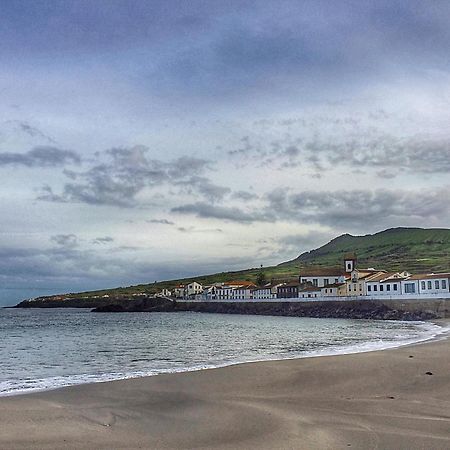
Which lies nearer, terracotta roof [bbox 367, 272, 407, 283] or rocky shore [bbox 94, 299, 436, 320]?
rocky shore [bbox 94, 299, 436, 320]

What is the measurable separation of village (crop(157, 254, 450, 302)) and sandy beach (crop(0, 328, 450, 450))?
6631 cm

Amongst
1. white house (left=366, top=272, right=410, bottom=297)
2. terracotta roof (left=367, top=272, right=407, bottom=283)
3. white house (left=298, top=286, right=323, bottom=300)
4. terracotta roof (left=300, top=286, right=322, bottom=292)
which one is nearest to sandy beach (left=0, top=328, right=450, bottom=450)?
white house (left=366, top=272, right=410, bottom=297)

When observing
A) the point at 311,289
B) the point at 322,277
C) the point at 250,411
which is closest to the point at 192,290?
the point at 322,277

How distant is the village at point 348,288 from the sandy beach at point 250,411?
6631cm

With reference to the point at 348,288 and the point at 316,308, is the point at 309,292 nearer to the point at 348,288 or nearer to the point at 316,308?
the point at 348,288

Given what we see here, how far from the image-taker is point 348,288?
400 ft

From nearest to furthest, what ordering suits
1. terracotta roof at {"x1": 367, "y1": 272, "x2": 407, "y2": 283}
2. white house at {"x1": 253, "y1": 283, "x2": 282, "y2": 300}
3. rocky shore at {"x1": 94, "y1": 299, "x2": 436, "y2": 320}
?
rocky shore at {"x1": 94, "y1": 299, "x2": 436, "y2": 320} → terracotta roof at {"x1": 367, "y1": 272, "x2": 407, "y2": 283} → white house at {"x1": 253, "y1": 283, "x2": 282, "y2": 300}

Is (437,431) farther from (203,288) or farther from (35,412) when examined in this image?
(203,288)

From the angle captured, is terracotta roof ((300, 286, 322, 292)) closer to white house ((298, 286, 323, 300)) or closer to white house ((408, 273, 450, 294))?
white house ((298, 286, 323, 300))

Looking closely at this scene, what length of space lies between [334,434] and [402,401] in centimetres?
416

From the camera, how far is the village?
302 ft

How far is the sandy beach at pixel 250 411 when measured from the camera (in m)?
10.7

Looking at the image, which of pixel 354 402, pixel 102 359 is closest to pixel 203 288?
pixel 102 359

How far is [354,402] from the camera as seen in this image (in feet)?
47.4
